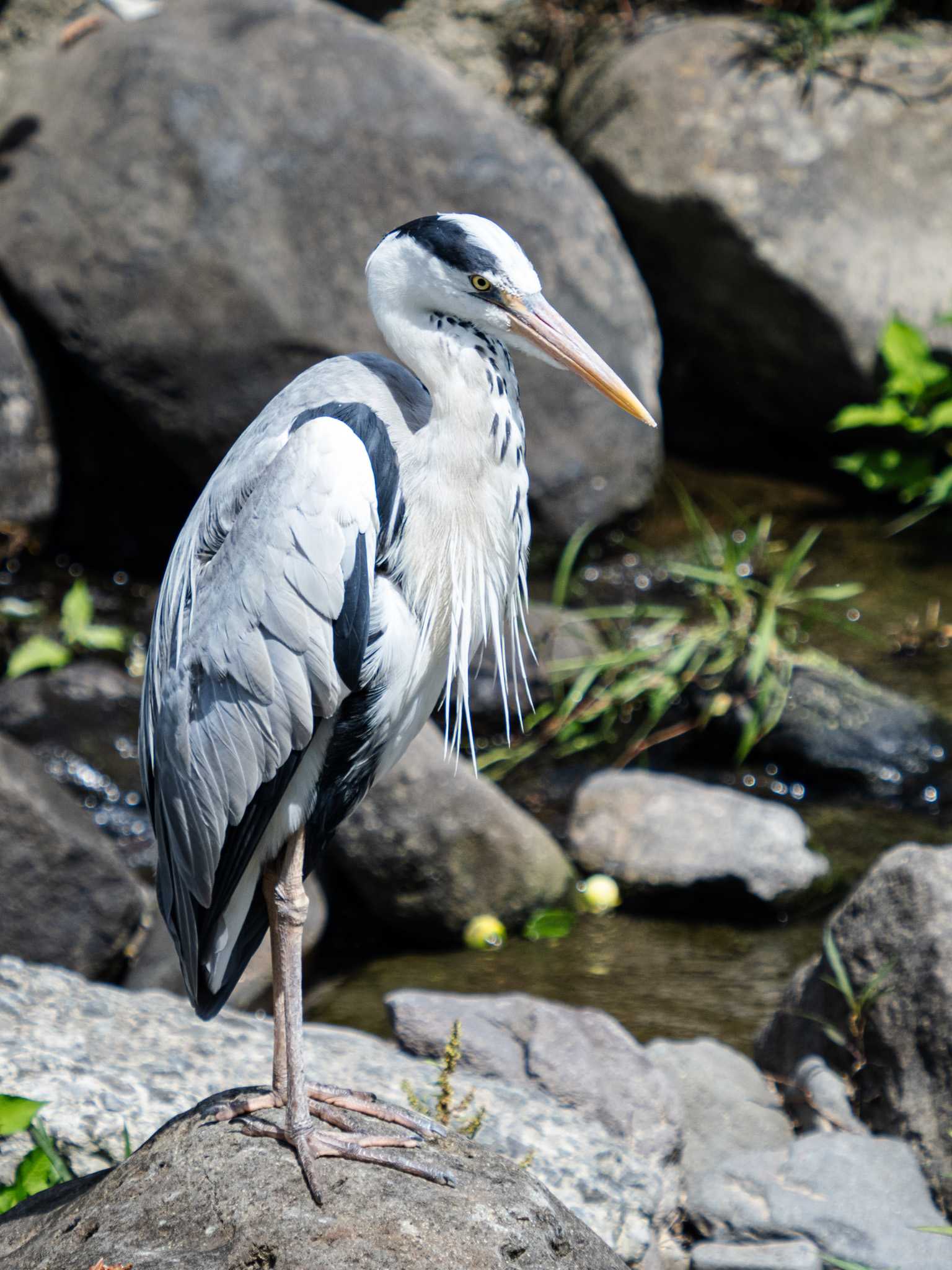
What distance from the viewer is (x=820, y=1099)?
4.02 metres

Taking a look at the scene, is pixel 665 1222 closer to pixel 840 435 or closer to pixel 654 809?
pixel 654 809

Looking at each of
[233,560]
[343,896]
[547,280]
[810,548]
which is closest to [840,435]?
[810,548]

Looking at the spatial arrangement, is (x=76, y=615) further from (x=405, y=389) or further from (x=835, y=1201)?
(x=835, y=1201)

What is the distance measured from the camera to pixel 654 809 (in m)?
5.61

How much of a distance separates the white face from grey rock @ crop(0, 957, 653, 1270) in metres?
1.85

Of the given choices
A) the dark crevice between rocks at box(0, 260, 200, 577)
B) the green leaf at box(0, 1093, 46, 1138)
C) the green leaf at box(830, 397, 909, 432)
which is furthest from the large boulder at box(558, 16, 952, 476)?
the green leaf at box(0, 1093, 46, 1138)

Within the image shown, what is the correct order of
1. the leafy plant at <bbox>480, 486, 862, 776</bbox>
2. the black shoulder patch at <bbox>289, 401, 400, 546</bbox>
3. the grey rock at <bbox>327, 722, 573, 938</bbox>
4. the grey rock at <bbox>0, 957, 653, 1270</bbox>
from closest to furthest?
the black shoulder patch at <bbox>289, 401, 400, 546</bbox> → the grey rock at <bbox>0, 957, 653, 1270</bbox> → the grey rock at <bbox>327, 722, 573, 938</bbox> → the leafy plant at <bbox>480, 486, 862, 776</bbox>

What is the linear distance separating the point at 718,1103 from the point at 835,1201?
625 mm

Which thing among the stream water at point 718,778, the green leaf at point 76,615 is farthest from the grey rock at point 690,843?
the green leaf at point 76,615

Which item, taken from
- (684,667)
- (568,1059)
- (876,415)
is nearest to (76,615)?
(684,667)

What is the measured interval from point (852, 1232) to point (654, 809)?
2286 millimetres

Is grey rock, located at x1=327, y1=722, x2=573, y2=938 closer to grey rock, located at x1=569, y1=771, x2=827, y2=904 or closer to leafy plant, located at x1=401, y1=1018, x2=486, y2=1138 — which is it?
grey rock, located at x1=569, y1=771, x2=827, y2=904

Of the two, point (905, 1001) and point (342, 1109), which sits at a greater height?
point (342, 1109)

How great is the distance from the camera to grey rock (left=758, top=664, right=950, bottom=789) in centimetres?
601
